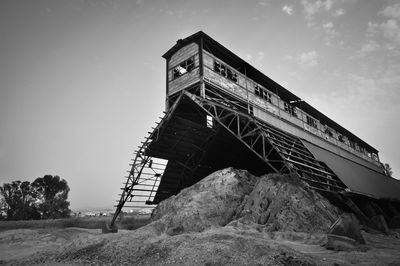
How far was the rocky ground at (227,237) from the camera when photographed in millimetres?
6570

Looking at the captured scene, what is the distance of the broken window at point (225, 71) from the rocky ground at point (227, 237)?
346 inches

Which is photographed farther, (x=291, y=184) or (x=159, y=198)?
(x=159, y=198)

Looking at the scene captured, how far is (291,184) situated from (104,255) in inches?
356

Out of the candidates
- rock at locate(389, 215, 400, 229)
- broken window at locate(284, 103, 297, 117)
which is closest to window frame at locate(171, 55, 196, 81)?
broken window at locate(284, 103, 297, 117)

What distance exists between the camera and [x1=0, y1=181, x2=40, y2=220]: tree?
39675mm

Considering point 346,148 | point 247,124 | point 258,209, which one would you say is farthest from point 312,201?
point 346,148

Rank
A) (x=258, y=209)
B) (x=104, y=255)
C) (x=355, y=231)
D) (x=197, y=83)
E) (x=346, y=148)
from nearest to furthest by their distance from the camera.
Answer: (x=104, y=255), (x=355, y=231), (x=258, y=209), (x=197, y=83), (x=346, y=148)

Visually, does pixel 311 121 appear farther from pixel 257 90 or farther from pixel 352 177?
pixel 352 177

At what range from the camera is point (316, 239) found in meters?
9.25

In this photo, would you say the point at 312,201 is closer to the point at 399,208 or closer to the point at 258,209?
the point at 258,209

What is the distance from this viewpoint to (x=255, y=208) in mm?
12672

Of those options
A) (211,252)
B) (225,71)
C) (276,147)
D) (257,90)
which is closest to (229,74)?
(225,71)

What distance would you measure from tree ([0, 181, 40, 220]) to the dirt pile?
36246 millimetres

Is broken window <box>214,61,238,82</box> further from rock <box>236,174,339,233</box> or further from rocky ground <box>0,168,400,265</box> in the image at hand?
rock <box>236,174,339,233</box>
